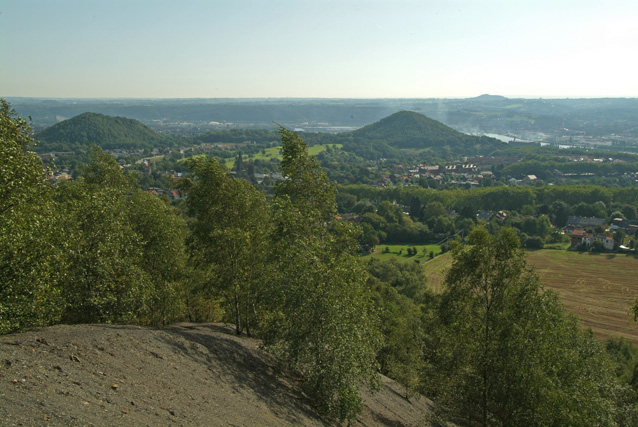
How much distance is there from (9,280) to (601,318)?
177 feet

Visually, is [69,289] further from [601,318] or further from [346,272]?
[601,318]

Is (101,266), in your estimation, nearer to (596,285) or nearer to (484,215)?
(596,285)

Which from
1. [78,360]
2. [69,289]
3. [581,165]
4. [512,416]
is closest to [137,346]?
[78,360]

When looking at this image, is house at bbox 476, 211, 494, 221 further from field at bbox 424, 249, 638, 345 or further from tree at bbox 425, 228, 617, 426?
tree at bbox 425, 228, 617, 426

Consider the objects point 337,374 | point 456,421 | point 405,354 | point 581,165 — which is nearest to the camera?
point 337,374

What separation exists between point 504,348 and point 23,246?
14.5 metres

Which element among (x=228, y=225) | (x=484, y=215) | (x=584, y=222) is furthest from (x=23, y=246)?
(x=484, y=215)

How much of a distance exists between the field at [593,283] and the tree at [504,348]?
28662 millimetres

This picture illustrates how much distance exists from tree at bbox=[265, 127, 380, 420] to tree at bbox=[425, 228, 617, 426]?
10.0ft

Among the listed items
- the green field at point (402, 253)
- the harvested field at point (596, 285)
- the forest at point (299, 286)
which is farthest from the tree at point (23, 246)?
the green field at point (402, 253)

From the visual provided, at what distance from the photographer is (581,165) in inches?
6240

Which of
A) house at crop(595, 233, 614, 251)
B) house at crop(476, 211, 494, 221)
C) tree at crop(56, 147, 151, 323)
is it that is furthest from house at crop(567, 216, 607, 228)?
tree at crop(56, 147, 151, 323)

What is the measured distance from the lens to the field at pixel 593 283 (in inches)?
1816

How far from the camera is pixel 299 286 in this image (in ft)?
42.2
